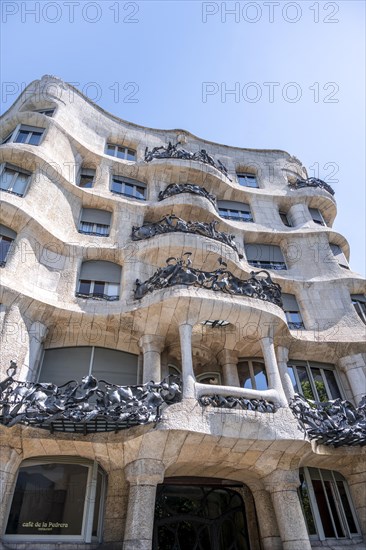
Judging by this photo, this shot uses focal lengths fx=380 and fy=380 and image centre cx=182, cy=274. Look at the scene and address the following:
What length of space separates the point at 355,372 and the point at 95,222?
10609 mm

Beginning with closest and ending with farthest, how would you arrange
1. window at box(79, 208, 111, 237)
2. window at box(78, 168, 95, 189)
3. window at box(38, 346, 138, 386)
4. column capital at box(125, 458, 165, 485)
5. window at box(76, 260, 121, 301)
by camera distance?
column capital at box(125, 458, 165, 485)
window at box(38, 346, 138, 386)
window at box(76, 260, 121, 301)
window at box(79, 208, 111, 237)
window at box(78, 168, 95, 189)

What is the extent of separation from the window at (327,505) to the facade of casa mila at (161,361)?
1.8 inches

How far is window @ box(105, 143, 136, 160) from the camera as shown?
59.0ft

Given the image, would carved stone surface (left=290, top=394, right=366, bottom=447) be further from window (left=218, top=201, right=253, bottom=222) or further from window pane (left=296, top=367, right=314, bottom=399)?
window (left=218, top=201, right=253, bottom=222)

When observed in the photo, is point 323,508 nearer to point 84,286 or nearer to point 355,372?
point 355,372

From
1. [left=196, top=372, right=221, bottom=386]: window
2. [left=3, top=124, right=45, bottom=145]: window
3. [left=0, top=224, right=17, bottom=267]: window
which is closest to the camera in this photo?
[left=0, top=224, right=17, bottom=267]: window

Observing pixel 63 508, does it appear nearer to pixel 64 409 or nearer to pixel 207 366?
pixel 64 409

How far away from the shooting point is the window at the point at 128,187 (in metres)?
16.2

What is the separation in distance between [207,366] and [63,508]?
559 cm

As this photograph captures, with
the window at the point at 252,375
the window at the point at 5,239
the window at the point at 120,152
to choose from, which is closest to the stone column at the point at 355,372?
the window at the point at 252,375

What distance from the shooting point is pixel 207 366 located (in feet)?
40.5

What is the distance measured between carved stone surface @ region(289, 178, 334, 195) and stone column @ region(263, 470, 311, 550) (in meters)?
13.6

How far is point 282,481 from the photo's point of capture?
360 inches

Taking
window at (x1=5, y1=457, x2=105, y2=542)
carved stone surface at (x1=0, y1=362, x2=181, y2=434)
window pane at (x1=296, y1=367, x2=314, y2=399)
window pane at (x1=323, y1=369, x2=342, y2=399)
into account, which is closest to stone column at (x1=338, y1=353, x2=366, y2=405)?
window pane at (x1=323, y1=369, x2=342, y2=399)
